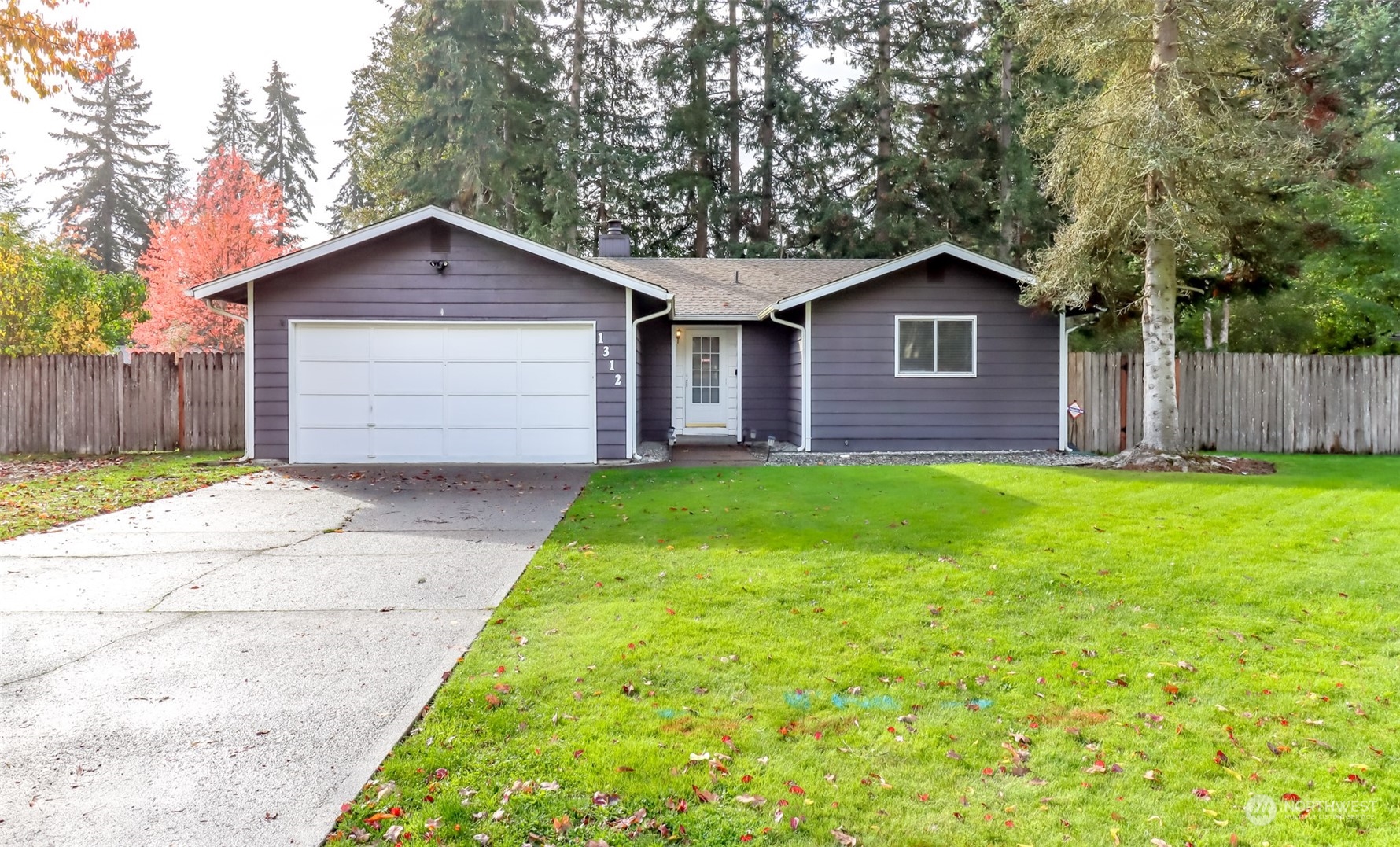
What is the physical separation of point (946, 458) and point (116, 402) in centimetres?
1373

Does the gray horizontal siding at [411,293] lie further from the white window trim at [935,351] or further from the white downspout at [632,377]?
the white window trim at [935,351]

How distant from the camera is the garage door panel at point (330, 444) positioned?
38.1 feet

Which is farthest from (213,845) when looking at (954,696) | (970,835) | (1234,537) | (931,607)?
(1234,537)

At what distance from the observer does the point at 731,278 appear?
16.4 metres

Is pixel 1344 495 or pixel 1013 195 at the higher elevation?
pixel 1013 195

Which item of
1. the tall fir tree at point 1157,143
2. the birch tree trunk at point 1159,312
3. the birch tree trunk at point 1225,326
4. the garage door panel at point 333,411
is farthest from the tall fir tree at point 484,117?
the birch tree trunk at point 1225,326

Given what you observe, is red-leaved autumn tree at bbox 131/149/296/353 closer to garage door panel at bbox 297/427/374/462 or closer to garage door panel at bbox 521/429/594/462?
garage door panel at bbox 297/427/374/462

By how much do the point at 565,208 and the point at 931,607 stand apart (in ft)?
62.3

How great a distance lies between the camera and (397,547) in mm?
6262

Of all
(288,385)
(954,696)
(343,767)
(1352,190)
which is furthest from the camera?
(1352,190)

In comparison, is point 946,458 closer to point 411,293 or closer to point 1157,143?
point 1157,143

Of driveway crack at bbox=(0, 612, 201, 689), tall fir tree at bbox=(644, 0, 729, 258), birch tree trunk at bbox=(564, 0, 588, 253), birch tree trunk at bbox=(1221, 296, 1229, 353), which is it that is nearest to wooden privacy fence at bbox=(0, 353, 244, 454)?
birch tree trunk at bbox=(564, 0, 588, 253)

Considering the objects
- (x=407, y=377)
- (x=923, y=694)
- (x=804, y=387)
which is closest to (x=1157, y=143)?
(x=804, y=387)

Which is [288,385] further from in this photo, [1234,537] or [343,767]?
[1234,537]
